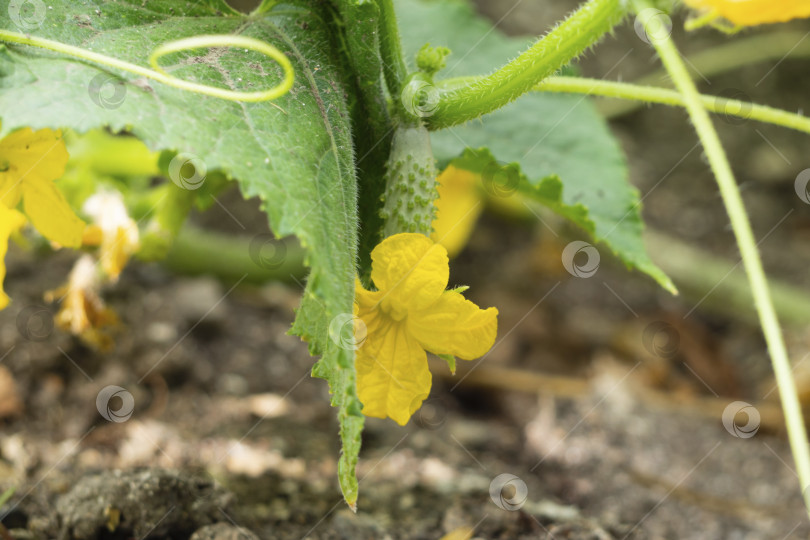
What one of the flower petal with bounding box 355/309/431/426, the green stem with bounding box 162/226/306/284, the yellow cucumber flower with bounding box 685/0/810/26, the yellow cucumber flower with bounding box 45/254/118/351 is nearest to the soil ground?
the green stem with bounding box 162/226/306/284

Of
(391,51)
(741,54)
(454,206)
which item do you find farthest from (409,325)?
(741,54)

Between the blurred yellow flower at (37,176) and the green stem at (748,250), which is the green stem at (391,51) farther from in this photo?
the blurred yellow flower at (37,176)

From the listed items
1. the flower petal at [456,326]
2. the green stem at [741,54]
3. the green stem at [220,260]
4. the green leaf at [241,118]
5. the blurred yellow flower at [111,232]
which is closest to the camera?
the green leaf at [241,118]

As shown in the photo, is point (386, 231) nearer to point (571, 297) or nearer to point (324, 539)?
point (324, 539)

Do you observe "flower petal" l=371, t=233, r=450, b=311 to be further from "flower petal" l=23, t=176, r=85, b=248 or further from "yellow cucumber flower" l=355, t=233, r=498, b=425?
"flower petal" l=23, t=176, r=85, b=248

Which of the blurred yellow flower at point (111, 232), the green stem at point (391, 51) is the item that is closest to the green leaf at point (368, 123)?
the green stem at point (391, 51)

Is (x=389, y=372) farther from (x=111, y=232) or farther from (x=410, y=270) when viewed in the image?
(x=111, y=232)

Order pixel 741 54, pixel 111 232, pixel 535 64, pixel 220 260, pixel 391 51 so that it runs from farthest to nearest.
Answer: pixel 741 54
pixel 220 260
pixel 111 232
pixel 391 51
pixel 535 64
